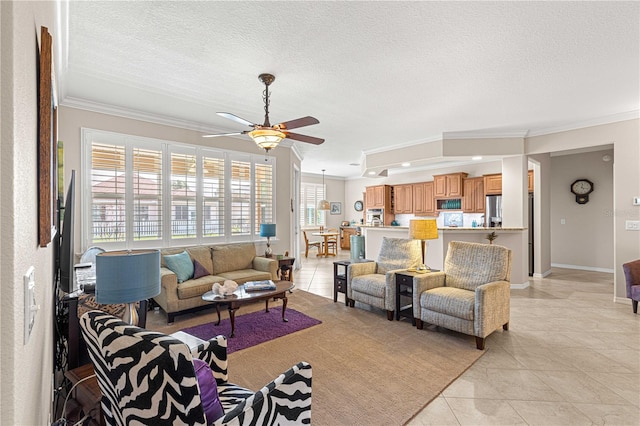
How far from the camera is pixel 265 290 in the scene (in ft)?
12.0

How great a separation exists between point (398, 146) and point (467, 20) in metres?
4.03

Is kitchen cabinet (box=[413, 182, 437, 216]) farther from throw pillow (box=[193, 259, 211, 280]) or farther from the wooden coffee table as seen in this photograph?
throw pillow (box=[193, 259, 211, 280])

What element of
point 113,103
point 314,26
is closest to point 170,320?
point 113,103

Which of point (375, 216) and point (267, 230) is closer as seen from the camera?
point (267, 230)

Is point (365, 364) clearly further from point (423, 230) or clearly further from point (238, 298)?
point (423, 230)

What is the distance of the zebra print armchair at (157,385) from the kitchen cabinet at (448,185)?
7.63 m

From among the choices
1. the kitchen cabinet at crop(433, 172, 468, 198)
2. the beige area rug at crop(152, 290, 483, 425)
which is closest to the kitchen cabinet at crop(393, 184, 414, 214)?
the kitchen cabinet at crop(433, 172, 468, 198)

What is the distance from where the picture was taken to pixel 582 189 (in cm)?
688

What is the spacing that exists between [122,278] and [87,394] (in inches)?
25.2

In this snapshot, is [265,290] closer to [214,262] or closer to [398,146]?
[214,262]

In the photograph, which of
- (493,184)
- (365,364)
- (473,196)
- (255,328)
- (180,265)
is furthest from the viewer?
(473,196)

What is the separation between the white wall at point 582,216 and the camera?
6.64 meters

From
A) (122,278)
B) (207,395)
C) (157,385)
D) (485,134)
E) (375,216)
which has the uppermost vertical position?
(485,134)

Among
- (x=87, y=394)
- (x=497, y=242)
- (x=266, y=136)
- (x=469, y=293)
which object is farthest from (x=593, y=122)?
(x=87, y=394)
